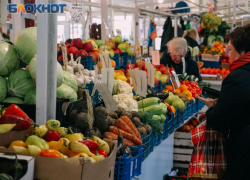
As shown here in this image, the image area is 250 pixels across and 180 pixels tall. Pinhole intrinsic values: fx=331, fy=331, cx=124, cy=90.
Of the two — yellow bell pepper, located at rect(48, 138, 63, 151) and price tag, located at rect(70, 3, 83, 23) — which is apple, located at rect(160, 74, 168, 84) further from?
yellow bell pepper, located at rect(48, 138, 63, 151)

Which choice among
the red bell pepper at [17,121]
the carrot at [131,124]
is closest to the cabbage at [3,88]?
the red bell pepper at [17,121]

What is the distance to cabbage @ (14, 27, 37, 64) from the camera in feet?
7.64

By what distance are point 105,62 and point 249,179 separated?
1.50 m

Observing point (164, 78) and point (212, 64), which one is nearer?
point (164, 78)

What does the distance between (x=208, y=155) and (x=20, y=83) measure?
59.9 inches

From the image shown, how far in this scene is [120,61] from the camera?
427cm

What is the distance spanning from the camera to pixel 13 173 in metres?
1.27

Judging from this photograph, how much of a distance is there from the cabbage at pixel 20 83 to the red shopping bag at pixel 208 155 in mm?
1337

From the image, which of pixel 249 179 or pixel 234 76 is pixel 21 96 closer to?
pixel 234 76

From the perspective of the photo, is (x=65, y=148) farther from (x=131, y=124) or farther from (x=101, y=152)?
(x=131, y=124)

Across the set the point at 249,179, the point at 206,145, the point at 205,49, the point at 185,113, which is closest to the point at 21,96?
the point at 206,145

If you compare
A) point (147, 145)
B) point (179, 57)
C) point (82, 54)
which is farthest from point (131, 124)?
point (179, 57)

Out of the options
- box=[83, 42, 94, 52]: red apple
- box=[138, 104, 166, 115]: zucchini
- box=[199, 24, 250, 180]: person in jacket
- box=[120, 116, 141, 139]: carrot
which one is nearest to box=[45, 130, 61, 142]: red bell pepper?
box=[120, 116, 141, 139]: carrot

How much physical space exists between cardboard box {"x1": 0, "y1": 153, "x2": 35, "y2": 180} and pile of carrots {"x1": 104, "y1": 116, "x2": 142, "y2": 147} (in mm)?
817
